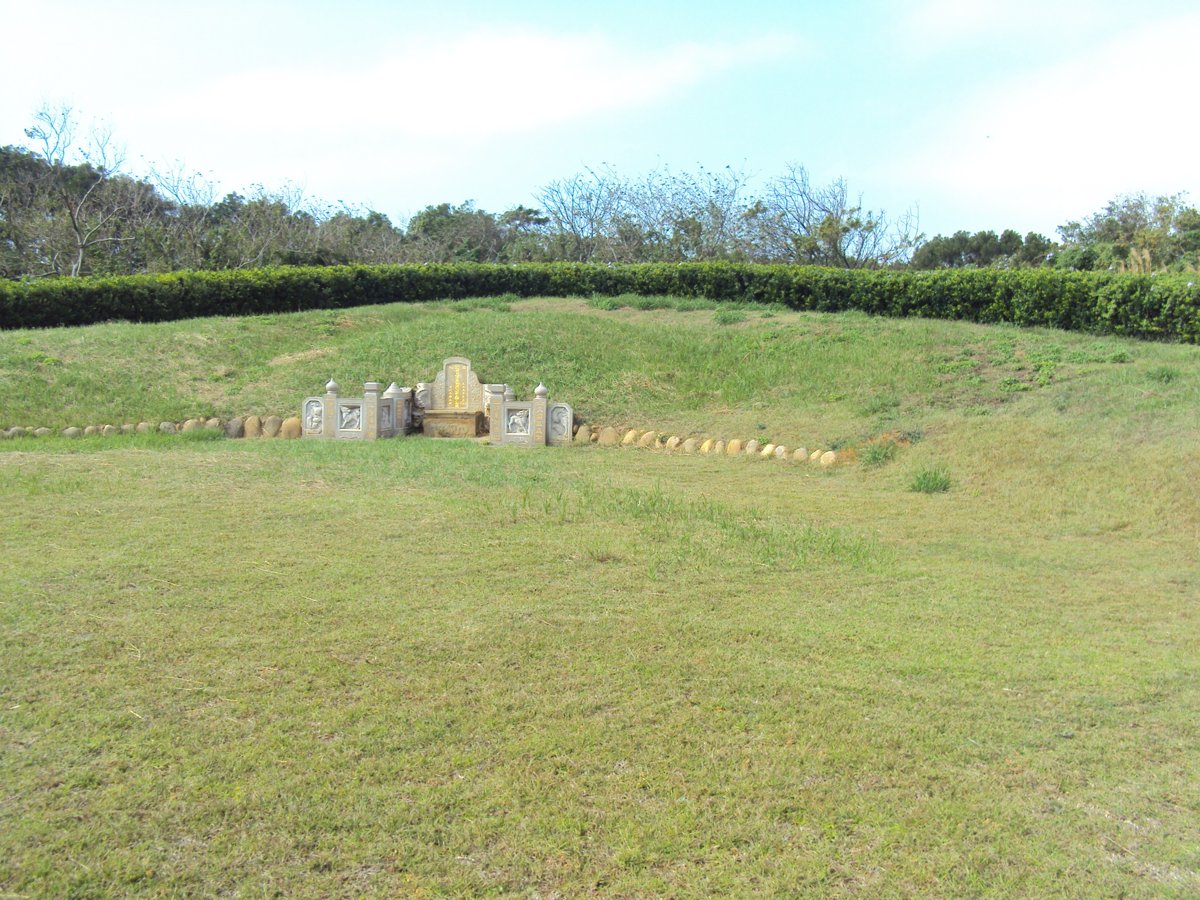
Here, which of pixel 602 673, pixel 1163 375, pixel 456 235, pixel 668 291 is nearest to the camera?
pixel 602 673

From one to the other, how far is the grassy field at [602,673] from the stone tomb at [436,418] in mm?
2545

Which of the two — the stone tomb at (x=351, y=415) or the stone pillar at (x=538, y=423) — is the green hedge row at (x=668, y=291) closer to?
the stone tomb at (x=351, y=415)

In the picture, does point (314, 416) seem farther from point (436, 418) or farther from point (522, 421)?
point (522, 421)

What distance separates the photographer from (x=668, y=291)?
22.9 meters

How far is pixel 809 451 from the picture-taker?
12688 millimetres

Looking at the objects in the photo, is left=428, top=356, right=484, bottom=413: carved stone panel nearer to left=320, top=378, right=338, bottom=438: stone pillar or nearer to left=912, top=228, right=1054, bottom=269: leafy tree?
left=320, top=378, right=338, bottom=438: stone pillar

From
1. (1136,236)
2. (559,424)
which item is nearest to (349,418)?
(559,424)

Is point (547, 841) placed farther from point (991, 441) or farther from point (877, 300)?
point (877, 300)

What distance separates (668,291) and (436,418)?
9511mm

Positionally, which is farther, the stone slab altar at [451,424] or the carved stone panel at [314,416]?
the stone slab altar at [451,424]

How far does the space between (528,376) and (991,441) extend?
7.59m

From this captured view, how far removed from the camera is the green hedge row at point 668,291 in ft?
52.6

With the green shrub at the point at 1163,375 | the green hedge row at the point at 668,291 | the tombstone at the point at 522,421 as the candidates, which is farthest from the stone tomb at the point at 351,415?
the green shrub at the point at 1163,375

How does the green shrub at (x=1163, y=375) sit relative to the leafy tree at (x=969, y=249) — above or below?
below
